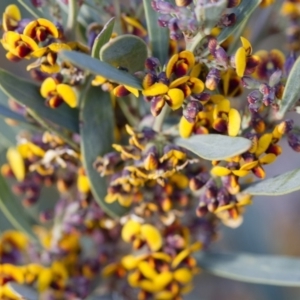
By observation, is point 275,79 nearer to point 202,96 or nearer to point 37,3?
point 202,96

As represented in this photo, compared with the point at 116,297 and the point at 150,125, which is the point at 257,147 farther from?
the point at 116,297

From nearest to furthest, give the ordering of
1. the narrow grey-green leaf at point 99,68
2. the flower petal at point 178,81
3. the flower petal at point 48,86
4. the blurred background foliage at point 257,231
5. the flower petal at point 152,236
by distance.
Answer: the narrow grey-green leaf at point 99,68, the flower petal at point 178,81, the flower petal at point 48,86, the flower petal at point 152,236, the blurred background foliage at point 257,231

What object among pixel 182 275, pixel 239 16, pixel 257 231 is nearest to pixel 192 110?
pixel 239 16

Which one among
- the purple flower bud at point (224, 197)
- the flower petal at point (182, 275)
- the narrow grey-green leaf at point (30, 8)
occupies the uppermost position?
the narrow grey-green leaf at point (30, 8)

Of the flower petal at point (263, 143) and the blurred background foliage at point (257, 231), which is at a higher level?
the flower petal at point (263, 143)

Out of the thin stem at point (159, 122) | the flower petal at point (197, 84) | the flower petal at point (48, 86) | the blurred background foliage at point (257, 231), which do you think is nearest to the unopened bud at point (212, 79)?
the flower petal at point (197, 84)

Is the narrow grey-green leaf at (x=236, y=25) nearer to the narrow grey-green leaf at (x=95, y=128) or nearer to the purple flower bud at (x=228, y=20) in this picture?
the purple flower bud at (x=228, y=20)

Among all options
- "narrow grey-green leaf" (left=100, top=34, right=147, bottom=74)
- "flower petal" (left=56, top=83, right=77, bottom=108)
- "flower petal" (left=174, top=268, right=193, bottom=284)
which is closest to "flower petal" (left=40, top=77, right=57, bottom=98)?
"flower petal" (left=56, top=83, right=77, bottom=108)
